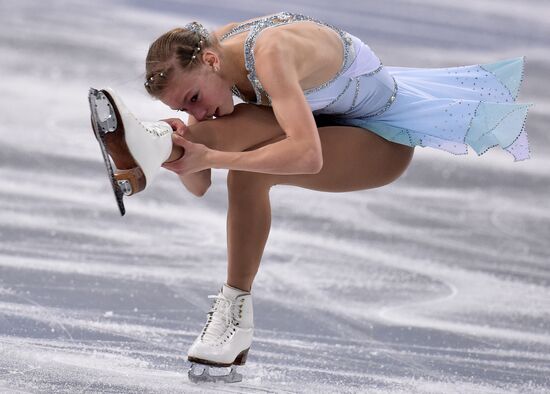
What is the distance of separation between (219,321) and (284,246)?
1930 millimetres

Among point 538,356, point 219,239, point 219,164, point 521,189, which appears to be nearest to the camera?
point 219,164

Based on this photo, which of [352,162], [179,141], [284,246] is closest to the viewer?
[179,141]

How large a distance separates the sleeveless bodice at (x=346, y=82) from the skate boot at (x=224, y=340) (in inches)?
22.2

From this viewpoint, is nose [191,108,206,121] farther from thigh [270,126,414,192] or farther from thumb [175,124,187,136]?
thigh [270,126,414,192]

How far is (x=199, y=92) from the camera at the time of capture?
2814 mm

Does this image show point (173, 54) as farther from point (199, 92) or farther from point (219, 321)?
point (219, 321)

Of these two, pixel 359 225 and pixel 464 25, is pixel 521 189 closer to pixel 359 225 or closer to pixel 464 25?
pixel 359 225

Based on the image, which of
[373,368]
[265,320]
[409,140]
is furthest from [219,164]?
[265,320]

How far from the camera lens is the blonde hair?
277cm

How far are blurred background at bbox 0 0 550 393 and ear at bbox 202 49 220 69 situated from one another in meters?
0.87

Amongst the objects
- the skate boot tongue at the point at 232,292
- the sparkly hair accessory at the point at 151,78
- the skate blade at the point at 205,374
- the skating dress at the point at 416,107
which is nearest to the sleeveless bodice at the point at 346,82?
the skating dress at the point at 416,107

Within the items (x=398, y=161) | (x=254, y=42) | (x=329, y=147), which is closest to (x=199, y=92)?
→ (x=254, y=42)

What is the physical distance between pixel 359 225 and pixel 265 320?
1491mm

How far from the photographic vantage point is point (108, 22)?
24.6 feet
